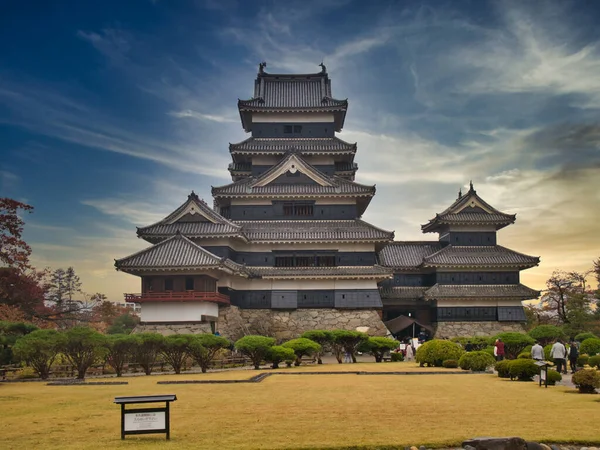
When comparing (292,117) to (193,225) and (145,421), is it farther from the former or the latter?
(145,421)

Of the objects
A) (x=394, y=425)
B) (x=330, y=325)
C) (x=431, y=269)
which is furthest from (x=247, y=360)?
(x=394, y=425)

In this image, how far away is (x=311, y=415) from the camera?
599 inches

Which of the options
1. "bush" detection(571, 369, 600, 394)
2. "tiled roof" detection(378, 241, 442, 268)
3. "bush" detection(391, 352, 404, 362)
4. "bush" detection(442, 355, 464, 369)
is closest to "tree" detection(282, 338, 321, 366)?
"bush" detection(442, 355, 464, 369)

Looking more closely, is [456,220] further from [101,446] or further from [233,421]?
[101,446]

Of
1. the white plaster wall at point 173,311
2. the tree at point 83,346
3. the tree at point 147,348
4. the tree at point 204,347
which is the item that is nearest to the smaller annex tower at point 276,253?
the white plaster wall at point 173,311

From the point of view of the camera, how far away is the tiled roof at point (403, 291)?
172 ft

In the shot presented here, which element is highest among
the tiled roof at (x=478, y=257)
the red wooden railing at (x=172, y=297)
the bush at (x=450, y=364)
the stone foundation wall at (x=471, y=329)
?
the tiled roof at (x=478, y=257)

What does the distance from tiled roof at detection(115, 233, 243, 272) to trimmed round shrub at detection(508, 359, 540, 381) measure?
21.6 metres

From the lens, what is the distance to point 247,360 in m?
38.0

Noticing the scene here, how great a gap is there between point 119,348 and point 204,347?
15.3 feet

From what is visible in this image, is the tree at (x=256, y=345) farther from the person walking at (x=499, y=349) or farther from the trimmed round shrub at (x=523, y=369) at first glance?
the trimmed round shrub at (x=523, y=369)

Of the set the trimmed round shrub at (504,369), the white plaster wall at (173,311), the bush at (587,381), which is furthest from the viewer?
the white plaster wall at (173,311)

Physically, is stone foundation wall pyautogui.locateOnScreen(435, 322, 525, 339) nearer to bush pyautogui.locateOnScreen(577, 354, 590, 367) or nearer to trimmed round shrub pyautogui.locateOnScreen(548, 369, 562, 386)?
bush pyautogui.locateOnScreen(577, 354, 590, 367)

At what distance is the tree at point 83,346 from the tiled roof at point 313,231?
21199 mm
